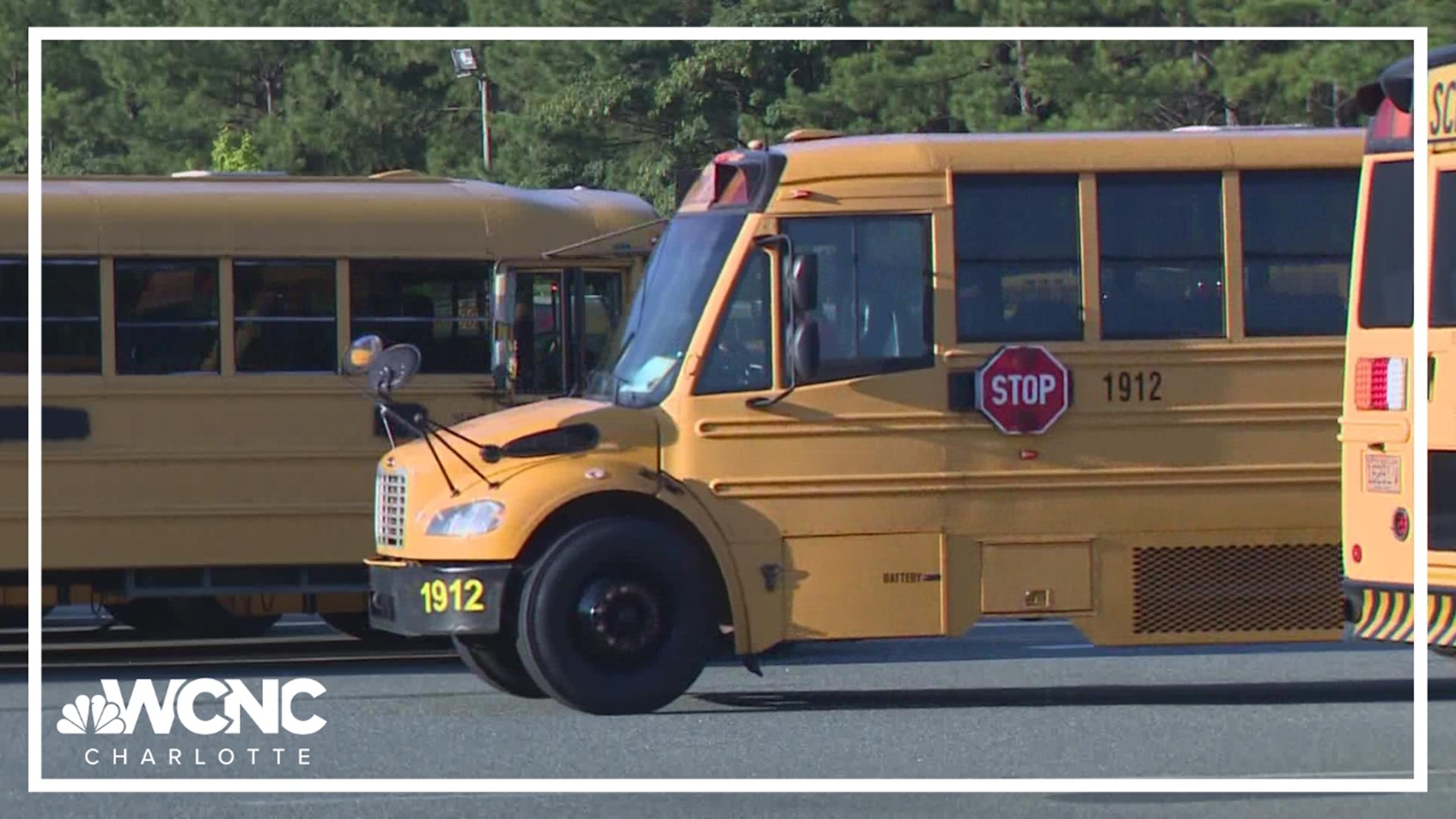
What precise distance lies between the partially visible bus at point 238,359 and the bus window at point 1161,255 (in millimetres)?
3412

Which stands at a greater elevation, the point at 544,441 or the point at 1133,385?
the point at 1133,385

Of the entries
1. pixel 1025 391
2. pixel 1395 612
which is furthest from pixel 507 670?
pixel 1395 612

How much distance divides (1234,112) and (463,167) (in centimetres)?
588

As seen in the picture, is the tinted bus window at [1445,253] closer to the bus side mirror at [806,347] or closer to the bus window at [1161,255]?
the bus window at [1161,255]

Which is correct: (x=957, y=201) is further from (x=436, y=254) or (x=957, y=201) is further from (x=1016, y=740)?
(x=436, y=254)

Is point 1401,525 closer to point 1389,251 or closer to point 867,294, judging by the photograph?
point 1389,251

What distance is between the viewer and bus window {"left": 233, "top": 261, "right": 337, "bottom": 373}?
15.2 m

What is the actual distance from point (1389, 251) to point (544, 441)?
12.0ft

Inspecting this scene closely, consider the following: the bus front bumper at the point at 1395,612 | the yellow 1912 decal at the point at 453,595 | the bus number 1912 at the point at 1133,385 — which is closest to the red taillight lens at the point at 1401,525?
the bus front bumper at the point at 1395,612

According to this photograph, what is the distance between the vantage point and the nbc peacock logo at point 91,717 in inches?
476

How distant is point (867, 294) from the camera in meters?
12.0

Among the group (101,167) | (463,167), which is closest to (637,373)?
(463,167)

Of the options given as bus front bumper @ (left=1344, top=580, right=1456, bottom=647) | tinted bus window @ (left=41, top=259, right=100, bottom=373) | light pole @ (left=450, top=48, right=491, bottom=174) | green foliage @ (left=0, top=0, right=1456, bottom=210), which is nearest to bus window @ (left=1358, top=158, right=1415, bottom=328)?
bus front bumper @ (left=1344, top=580, right=1456, bottom=647)

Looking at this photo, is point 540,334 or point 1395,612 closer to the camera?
point 1395,612
